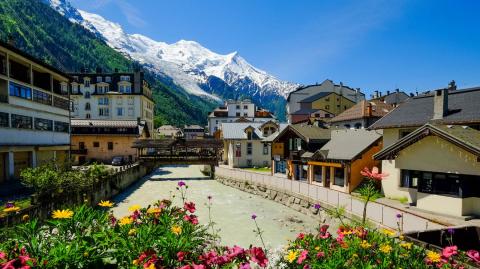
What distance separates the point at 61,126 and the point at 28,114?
7776 millimetres

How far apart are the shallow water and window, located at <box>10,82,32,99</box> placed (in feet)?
44.1

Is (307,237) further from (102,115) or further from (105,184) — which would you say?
(102,115)

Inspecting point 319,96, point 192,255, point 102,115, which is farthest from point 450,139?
point 102,115

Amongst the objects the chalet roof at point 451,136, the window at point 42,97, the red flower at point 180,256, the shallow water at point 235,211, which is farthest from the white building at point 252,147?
the red flower at point 180,256

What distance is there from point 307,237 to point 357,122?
45.8 m

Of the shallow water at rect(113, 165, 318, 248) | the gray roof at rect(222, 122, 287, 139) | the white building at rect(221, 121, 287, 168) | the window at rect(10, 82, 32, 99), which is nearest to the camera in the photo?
the shallow water at rect(113, 165, 318, 248)

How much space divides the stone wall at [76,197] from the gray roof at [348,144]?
2001 cm

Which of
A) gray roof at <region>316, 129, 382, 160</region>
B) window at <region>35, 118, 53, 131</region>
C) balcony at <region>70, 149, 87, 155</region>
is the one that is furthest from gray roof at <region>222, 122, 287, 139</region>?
balcony at <region>70, 149, 87, 155</region>

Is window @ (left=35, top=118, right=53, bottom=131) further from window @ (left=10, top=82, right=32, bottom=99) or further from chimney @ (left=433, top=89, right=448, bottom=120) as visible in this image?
chimney @ (left=433, top=89, right=448, bottom=120)

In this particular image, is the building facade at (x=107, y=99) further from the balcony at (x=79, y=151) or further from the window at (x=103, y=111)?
the balcony at (x=79, y=151)

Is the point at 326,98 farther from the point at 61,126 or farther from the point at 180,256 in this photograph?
the point at 180,256

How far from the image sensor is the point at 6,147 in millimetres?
26531

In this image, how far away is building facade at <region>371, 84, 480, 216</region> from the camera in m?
17.2

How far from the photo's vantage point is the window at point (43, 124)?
32125 millimetres
